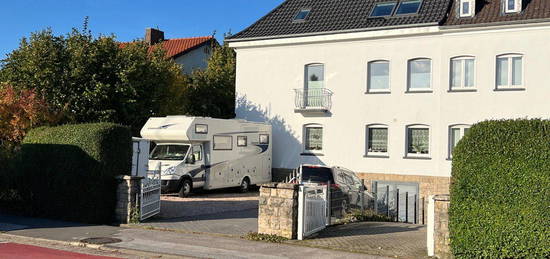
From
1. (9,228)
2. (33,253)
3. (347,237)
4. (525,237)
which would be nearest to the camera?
(525,237)

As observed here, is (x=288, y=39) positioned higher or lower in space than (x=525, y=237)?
higher

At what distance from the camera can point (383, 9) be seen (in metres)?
26.8

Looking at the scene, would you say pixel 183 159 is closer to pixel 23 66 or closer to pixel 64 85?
pixel 64 85

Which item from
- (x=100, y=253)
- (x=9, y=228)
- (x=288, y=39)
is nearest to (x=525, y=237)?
(x=100, y=253)

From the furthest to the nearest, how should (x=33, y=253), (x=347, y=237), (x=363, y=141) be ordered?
(x=363, y=141), (x=347, y=237), (x=33, y=253)

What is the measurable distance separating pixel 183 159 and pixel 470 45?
1244 cm

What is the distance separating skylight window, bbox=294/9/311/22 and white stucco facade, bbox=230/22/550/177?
155 cm

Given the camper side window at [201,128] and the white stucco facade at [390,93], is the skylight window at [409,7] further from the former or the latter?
the camper side window at [201,128]

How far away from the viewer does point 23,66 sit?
23594mm

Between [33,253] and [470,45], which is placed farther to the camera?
[470,45]

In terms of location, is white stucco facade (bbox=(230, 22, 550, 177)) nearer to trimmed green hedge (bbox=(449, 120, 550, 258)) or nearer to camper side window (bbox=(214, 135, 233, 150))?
camper side window (bbox=(214, 135, 233, 150))

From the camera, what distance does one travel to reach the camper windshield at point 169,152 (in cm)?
2180

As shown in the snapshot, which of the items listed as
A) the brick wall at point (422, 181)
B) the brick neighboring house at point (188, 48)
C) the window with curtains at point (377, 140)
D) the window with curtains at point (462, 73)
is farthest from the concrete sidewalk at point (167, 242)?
the brick neighboring house at point (188, 48)

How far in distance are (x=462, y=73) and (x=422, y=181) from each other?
4.77 metres
